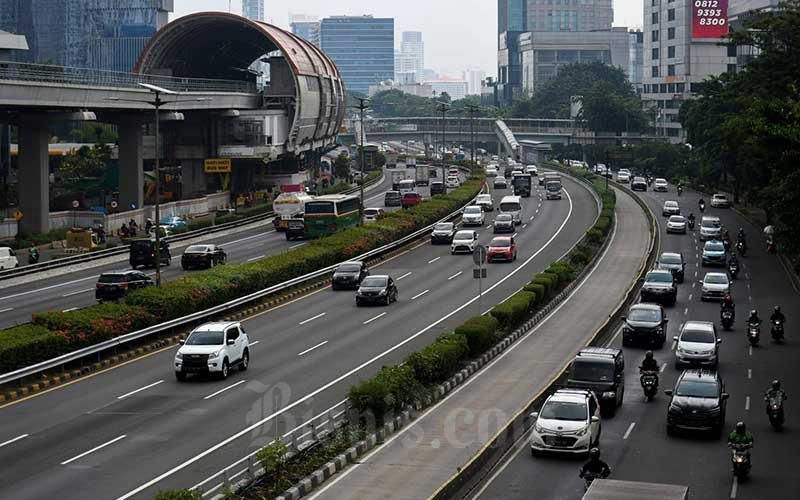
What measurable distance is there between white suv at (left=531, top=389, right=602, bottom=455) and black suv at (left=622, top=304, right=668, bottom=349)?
53.2ft

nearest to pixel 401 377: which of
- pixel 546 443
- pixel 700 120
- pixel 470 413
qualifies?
pixel 470 413

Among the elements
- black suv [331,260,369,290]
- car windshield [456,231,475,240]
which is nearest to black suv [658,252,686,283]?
car windshield [456,231,475,240]

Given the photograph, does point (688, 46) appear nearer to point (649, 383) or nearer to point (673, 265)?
point (673, 265)

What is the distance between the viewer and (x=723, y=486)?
26.3m

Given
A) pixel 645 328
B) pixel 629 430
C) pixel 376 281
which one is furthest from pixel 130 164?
pixel 629 430

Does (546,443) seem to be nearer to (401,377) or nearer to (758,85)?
(401,377)

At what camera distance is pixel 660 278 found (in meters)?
57.0

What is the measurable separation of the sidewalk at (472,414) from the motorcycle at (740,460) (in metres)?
5.77

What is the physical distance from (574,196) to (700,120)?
16222 mm

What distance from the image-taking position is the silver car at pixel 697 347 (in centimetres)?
4101

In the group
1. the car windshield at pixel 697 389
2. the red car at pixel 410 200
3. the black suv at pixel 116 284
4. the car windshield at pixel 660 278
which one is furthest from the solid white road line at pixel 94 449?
the red car at pixel 410 200

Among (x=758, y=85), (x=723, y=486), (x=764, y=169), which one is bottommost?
(x=723, y=486)

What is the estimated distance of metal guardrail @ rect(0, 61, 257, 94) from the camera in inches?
2783

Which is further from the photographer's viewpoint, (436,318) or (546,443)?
(436,318)
